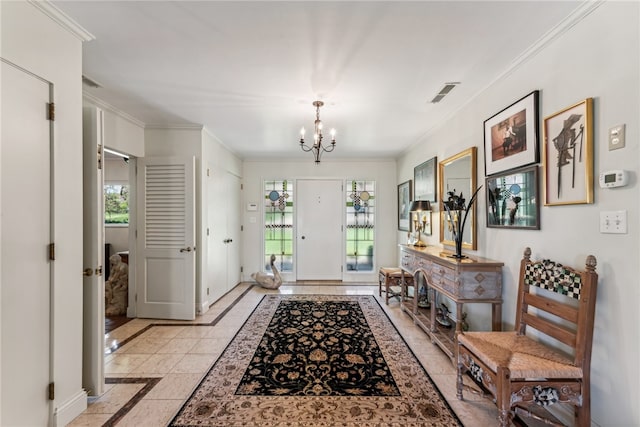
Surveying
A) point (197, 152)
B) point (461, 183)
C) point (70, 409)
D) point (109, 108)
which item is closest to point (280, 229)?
point (197, 152)

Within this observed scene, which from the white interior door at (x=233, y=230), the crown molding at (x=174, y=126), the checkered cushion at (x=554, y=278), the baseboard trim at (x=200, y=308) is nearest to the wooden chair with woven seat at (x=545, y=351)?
the checkered cushion at (x=554, y=278)

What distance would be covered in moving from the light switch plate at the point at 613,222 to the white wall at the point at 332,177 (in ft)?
12.8

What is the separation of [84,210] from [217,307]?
2.33 metres

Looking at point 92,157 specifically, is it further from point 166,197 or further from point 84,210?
point 166,197

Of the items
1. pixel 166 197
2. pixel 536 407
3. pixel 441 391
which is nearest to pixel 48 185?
pixel 166 197

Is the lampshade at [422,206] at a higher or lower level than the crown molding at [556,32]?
lower

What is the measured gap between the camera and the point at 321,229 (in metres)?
5.34

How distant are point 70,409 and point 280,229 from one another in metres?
3.89

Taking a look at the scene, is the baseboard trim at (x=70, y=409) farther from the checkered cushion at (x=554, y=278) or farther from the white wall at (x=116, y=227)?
the white wall at (x=116, y=227)

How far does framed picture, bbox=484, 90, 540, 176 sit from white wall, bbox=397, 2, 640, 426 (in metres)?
0.08

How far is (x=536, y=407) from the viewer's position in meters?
1.80

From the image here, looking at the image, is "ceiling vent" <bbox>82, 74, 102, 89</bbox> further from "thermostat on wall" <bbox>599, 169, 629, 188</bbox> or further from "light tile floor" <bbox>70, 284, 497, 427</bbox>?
"thermostat on wall" <bbox>599, 169, 629, 188</bbox>

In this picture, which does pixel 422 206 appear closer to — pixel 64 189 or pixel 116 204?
pixel 64 189

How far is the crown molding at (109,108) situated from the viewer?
2596 millimetres
